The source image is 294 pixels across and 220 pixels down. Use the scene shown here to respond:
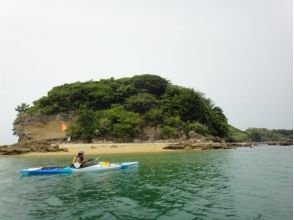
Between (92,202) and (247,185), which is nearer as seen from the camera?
(92,202)

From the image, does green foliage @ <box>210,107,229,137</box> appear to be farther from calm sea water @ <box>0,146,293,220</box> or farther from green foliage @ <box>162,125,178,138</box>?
calm sea water @ <box>0,146,293,220</box>

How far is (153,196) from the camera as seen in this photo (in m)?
14.9

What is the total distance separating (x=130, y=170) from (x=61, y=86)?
49148 millimetres

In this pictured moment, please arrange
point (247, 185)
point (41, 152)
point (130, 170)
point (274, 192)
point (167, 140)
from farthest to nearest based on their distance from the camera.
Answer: point (167, 140)
point (41, 152)
point (130, 170)
point (247, 185)
point (274, 192)

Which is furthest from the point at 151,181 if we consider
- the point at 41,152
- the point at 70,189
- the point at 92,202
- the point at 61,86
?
the point at 61,86

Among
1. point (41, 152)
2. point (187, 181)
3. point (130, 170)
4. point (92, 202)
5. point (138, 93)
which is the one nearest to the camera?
point (92, 202)

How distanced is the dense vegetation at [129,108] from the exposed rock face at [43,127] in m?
1.24

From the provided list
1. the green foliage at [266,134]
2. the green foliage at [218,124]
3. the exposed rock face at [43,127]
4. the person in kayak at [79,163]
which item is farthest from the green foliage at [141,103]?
the green foliage at [266,134]

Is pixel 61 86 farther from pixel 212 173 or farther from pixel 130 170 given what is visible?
pixel 212 173

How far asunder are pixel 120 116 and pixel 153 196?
151 feet

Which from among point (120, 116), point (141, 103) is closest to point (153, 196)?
point (120, 116)

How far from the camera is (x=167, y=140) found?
60.2 meters

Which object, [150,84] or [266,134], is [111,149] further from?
[266,134]

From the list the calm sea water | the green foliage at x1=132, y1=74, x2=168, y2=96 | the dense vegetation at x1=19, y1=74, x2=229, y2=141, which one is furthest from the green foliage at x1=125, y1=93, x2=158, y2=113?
the calm sea water
